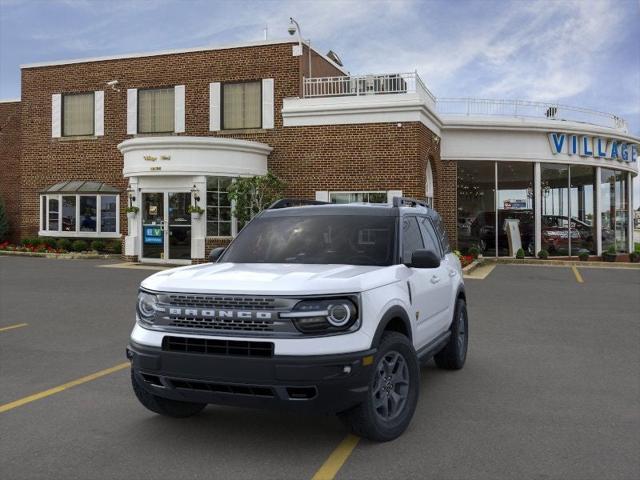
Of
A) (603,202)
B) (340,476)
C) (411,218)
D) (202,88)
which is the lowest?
(340,476)

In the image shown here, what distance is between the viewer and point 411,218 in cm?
591

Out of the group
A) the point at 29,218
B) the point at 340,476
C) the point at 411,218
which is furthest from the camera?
the point at 29,218

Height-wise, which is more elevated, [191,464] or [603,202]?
[603,202]

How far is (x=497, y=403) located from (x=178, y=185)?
16.0 metres

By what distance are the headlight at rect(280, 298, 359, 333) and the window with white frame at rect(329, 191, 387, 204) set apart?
16194mm

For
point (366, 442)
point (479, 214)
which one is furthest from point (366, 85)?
point (366, 442)

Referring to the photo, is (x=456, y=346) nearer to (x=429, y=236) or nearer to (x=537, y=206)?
(x=429, y=236)

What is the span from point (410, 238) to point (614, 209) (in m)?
24.2

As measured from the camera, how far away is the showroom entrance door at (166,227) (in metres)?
20.0

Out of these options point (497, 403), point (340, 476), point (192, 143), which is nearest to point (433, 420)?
point (497, 403)

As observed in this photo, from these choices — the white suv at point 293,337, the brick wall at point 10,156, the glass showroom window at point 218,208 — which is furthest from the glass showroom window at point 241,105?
the white suv at point 293,337

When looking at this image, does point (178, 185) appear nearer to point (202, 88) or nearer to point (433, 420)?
point (202, 88)

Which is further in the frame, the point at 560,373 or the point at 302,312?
the point at 560,373

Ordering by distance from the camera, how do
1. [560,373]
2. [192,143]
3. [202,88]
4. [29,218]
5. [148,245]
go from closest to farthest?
[560,373], [192,143], [148,245], [202,88], [29,218]
